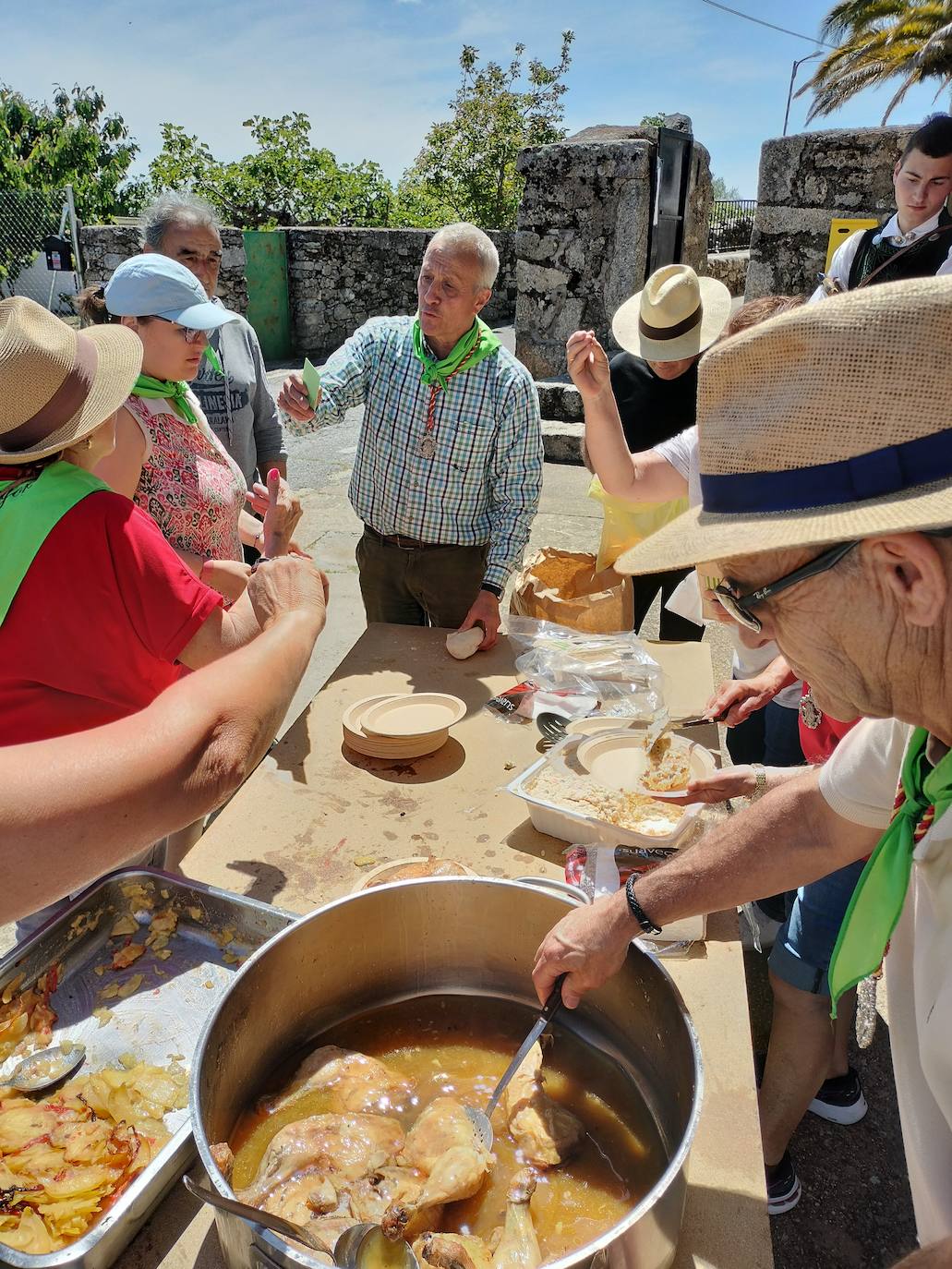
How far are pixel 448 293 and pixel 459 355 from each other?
0.21 meters

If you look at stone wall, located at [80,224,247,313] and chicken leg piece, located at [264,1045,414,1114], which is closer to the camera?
chicken leg piece, located at [264,1045,414,1114]

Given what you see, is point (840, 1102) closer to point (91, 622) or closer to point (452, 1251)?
point (452, 1251)

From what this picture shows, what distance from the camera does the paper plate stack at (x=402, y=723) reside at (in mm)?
2064

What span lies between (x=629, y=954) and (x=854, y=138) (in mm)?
6252

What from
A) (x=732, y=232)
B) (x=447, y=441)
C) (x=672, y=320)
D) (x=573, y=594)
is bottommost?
(x=573, y=594)

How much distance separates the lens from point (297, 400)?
9.10 ft

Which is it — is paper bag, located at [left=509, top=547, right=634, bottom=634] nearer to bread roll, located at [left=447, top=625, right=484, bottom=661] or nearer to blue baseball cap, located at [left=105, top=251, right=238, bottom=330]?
bread roll, located at [left=447, top=625, right=484, bottom=661]

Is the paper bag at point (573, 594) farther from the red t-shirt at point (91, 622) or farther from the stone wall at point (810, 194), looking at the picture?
the stone wall at point (810, 194)

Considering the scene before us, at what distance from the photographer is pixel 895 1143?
2135 millimetres

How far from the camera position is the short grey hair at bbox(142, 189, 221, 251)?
10.3 ft

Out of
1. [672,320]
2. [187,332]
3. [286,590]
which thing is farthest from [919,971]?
[672,320]

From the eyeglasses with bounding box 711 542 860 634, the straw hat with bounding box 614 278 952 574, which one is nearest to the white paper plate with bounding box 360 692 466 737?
the eyeglasses with bounding box 711 542 860 634

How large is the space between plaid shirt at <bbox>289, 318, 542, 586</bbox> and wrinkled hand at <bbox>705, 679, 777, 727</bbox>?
960mm

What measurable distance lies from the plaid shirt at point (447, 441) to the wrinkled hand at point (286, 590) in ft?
4.43
